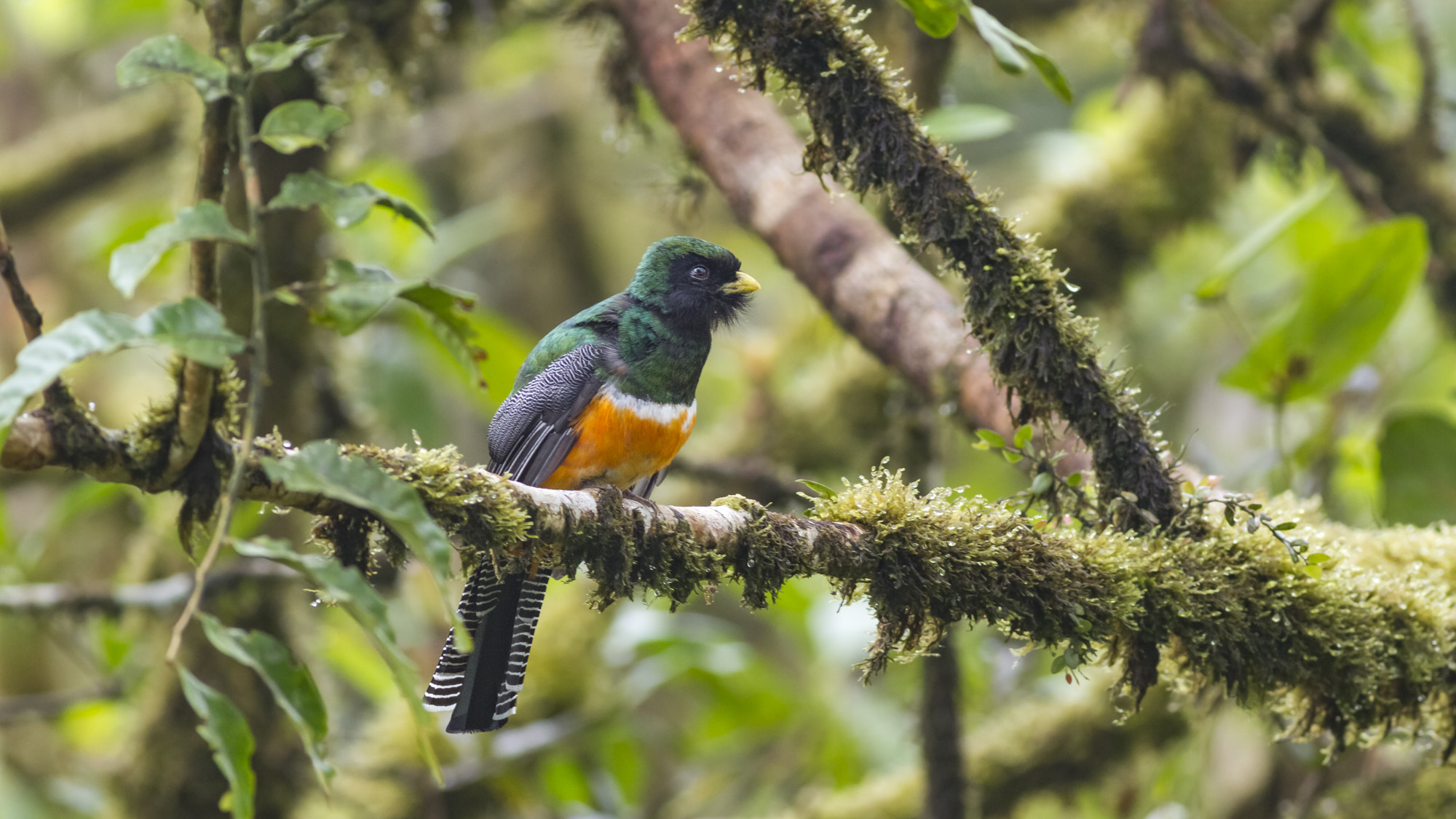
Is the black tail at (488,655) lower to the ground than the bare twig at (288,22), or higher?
lower

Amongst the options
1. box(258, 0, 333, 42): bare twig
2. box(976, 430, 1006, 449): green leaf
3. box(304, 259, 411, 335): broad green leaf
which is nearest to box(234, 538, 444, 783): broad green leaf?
box(304, 259, 411, 335): broad green leaf

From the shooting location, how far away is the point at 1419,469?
312 centimetres

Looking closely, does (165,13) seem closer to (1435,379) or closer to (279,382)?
(279,382)

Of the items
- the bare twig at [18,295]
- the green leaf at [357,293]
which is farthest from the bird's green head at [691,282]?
the bare twig at [18,295]

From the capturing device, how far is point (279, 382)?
4273 millimetres

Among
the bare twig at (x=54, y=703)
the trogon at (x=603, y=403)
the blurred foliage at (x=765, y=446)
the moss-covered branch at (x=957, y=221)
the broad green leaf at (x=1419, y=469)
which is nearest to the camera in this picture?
the moss-covered branch at (x=957, y=221)

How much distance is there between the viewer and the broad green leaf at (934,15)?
1959 mm

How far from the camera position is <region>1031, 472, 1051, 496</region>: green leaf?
213cm

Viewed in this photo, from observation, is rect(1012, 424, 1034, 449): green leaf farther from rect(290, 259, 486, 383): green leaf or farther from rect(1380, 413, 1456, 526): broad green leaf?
rect(1380, 413, 1456, 526): broad green leaf

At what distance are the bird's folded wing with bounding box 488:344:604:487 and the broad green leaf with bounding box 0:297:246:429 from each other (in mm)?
1560

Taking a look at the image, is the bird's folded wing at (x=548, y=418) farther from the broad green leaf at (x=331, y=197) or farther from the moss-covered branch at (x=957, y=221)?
the broad green leaf at (x=331, y=197)

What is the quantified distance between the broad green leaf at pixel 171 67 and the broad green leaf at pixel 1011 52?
117 cm

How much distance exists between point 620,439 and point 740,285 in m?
0.66

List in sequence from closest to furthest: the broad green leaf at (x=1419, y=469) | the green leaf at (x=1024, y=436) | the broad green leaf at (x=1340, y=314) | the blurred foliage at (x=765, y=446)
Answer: the green leaf at (x=1024, y=436) < the broad green leaf at (x=1340, y=314) < the broad green leaf at (x=1419, y=469) < the blurred foliage at (x=765, y=446)
